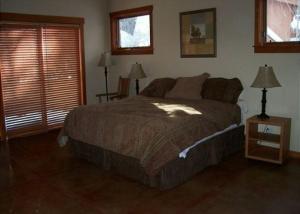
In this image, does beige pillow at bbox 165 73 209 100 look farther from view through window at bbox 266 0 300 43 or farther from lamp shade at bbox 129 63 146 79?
view through window at bbox 266 0 300 43

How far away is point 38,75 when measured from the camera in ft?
17.4

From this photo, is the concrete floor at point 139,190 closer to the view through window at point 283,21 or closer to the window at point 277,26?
the window at point 277,26

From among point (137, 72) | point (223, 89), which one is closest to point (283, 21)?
point (223, 89)

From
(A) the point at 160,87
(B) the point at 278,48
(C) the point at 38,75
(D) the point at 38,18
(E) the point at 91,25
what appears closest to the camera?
(B) the point at 278,48

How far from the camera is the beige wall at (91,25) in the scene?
5.37 m

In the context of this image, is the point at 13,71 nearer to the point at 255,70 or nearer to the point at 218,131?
the point at 218,131

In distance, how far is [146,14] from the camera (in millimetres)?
5531

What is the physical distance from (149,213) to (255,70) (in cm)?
250

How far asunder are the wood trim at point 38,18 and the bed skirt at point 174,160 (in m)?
2.19

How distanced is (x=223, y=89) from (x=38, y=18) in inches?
124

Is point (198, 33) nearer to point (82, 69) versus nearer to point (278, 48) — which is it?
point (278, 48)

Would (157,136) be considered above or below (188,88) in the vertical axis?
below

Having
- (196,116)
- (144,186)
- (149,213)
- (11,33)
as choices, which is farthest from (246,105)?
(11,33)


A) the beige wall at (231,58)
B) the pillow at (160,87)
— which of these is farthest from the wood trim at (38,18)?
the pillow at (160,87)
